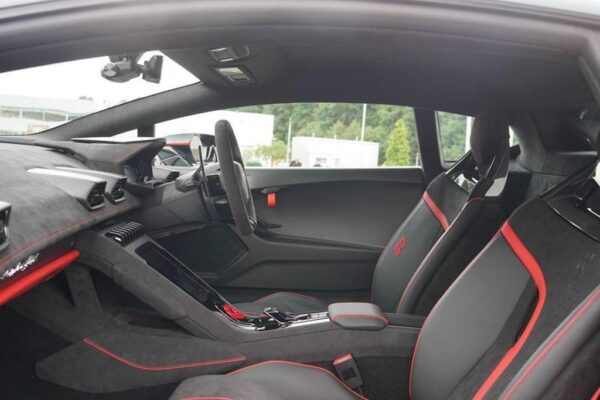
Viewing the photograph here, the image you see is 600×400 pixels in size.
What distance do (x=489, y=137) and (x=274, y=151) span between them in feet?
3.77

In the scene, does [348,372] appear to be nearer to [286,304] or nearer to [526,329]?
[526,329]

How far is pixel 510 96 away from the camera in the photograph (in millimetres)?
1777

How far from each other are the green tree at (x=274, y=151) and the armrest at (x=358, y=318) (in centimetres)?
112

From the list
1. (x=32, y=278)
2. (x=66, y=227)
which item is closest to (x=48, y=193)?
(x=66, y=227)

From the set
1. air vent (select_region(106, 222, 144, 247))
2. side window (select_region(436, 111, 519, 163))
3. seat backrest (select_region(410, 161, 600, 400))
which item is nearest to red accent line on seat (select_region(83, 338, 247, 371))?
air vent (select_region(106, 222, 144, 247))

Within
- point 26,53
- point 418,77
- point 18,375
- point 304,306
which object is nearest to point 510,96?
point 418,77

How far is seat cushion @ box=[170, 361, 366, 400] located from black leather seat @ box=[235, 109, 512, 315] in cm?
39

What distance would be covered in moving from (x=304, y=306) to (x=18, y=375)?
104 centimetres

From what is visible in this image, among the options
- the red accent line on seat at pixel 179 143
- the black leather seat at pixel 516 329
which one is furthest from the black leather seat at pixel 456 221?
the red accent line on seat at pixel 179 143

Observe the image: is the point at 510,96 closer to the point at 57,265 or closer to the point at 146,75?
the point at 146,75

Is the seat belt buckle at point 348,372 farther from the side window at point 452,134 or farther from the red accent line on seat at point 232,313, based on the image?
the side window at point 452,134

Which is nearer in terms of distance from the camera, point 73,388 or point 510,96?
point 73,388

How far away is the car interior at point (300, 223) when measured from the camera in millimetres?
750

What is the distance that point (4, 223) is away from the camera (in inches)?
30.8
